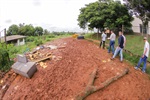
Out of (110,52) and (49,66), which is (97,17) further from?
(49,66)

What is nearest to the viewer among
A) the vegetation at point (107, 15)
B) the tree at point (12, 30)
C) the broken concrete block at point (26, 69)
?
the broken concrete block at point (26, 69)

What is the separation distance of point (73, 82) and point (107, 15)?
13.5 meters

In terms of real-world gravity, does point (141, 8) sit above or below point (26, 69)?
above

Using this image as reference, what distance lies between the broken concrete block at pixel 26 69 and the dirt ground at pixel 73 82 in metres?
0.18

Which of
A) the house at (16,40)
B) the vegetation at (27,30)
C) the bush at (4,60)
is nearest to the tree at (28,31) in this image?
the vegetation at (27,30)

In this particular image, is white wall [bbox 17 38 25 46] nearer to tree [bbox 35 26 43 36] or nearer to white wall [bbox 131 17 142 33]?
tree [bbox 35 26 43 36]

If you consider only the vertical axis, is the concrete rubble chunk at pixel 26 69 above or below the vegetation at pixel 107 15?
below

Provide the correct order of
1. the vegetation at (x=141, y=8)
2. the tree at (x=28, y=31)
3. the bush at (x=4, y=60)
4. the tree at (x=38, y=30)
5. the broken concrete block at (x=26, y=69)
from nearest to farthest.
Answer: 1. the broken concrete block at (x=26, y=69)
2. the bush at (x=4, y=60)
3. the vegetation at (x=141, y=8)
4. the tree at (x=28, y=31)
5. the tree at (x=38, y=30)

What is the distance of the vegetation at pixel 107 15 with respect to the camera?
17.9 m

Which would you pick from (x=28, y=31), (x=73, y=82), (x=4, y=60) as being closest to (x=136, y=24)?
(x=4, y=60)

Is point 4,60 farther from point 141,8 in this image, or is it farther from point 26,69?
point 141,8

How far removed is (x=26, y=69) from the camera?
639 centimetres

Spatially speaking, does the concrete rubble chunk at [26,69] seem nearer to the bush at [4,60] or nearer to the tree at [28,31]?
the bush at [4,60]

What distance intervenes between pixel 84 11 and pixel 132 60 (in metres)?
12.0
